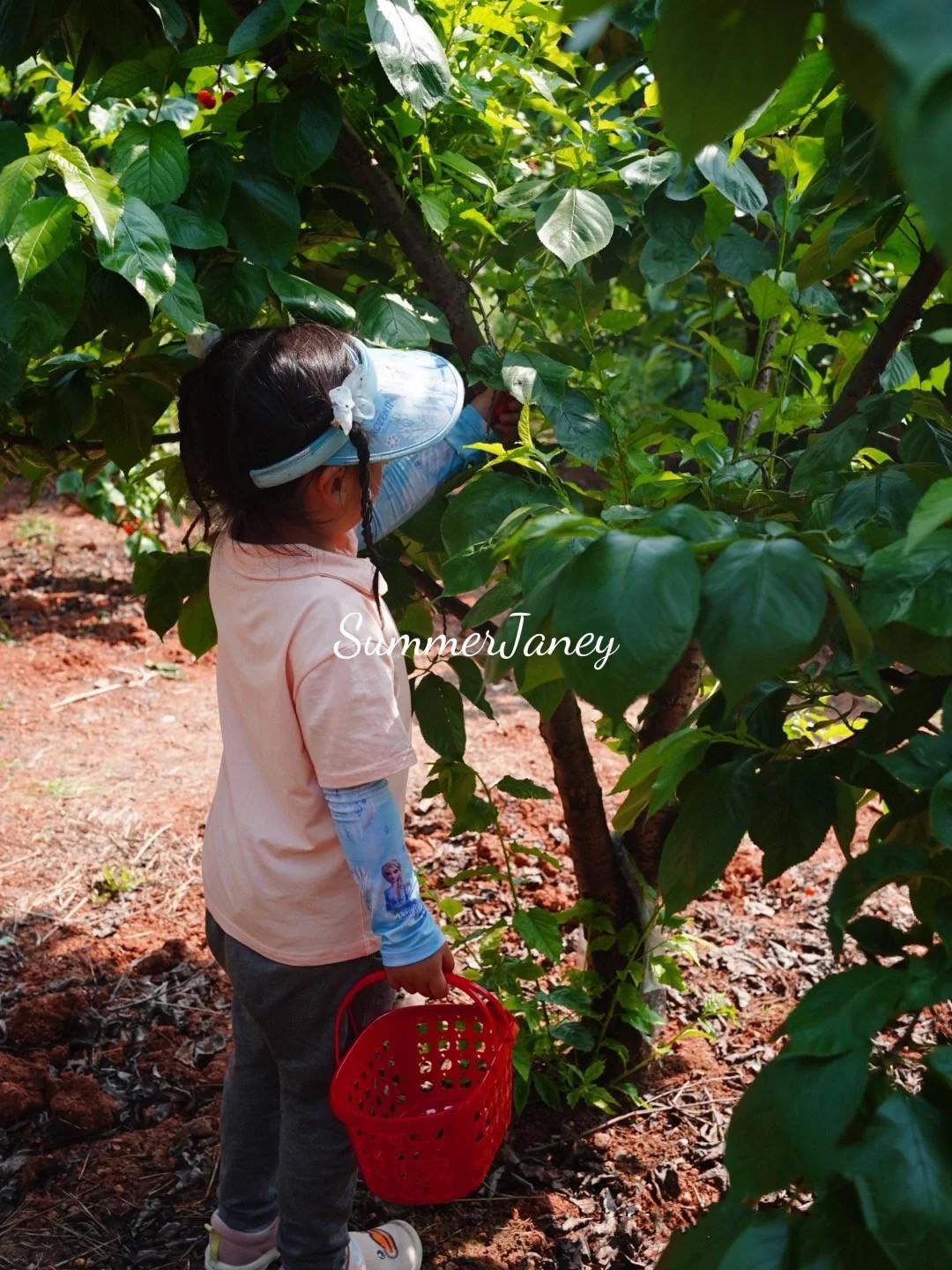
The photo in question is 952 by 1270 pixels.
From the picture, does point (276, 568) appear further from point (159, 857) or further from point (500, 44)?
point (159, 857)

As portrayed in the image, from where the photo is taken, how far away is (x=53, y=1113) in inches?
81.9

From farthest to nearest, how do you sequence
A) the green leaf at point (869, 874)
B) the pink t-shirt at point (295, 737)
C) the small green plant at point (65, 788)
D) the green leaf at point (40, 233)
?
the small green plant at point (65, 788)
the pink t-shirt at point (295, 737)
the green leaf at point (40, 233)
the green leaf at point (869, 874)

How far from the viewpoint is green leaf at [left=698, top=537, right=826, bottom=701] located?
67cm

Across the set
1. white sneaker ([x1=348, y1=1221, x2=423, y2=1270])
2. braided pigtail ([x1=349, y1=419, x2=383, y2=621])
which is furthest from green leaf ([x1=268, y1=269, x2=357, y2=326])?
white sneaker ([x1=348, y1=1221, x2=423, y2=1270])

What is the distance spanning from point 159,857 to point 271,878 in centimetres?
143

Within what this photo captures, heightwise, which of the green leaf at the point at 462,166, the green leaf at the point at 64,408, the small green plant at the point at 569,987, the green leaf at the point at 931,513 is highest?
the green leaf at the point at 931,513

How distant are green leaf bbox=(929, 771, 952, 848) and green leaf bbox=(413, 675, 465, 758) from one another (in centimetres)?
109

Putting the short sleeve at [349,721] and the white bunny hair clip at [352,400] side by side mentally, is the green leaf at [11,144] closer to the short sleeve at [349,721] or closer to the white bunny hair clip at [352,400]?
the white bunny hair clip at [352,400]

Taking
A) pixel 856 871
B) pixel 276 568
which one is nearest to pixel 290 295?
pixel 276 568

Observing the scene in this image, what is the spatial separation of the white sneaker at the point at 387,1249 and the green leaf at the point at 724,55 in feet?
5.27

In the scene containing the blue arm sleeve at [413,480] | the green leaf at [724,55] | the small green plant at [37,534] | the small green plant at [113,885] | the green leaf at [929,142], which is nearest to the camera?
the green leaf at [929,142]

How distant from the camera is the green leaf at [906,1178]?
654mm

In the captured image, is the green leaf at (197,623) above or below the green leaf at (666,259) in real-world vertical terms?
below

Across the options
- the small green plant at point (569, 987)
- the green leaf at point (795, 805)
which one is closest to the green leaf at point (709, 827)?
the green leaf at point (795, 805)
